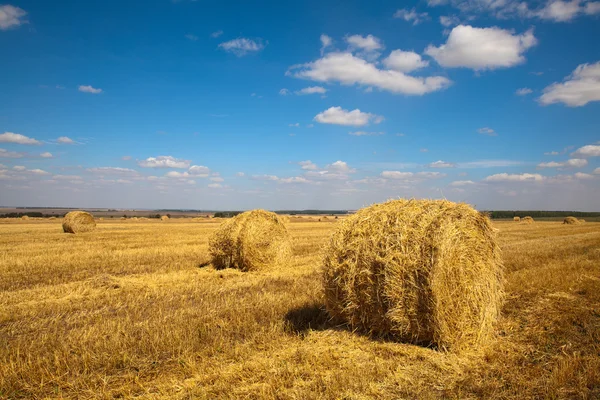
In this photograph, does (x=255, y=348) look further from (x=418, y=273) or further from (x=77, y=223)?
(x=77, y=223)

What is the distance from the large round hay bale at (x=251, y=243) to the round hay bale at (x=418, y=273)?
6.23 meters

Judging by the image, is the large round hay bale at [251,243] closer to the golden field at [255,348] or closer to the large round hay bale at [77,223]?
the golden field at [255,348]

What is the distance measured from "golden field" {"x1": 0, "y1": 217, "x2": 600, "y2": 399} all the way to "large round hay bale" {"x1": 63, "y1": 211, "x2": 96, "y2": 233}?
1905 centimetres

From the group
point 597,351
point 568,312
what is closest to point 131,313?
point 597,351

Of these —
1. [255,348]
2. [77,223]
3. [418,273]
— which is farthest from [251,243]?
[77,223]

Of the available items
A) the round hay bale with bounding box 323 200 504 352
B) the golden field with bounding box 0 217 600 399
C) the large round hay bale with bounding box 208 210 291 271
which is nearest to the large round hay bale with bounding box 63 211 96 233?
the large round hay bale with bounding box 208 210 291 271

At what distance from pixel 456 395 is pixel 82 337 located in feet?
16.8

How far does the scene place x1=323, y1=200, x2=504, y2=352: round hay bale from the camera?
525 centimetres

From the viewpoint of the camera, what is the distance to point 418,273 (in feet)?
17.3

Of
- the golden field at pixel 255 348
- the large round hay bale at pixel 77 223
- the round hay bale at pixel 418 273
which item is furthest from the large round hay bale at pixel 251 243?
the large round hay bale at pixel 77 223

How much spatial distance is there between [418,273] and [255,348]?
8.16 feet

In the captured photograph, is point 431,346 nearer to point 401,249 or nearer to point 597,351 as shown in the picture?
point 401,249

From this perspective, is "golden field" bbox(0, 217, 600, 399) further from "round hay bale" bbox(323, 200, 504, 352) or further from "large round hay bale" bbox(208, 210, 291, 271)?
"large round hay bale" bbox(208, 210, 291, 271)

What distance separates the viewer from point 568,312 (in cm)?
658
